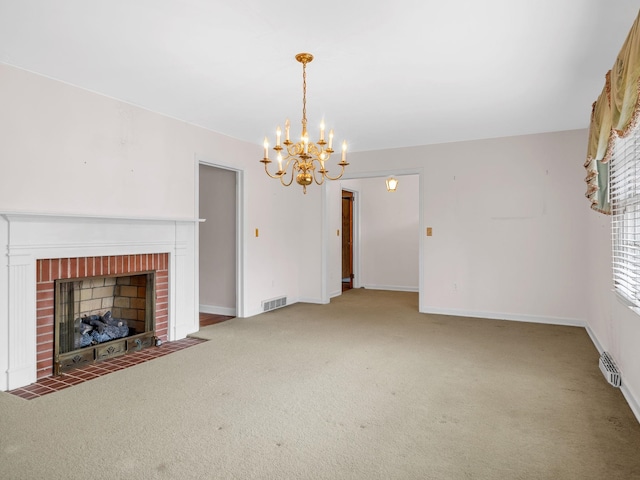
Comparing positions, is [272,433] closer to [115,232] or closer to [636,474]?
[636,474]

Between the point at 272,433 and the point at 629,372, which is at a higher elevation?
the point at 629,372

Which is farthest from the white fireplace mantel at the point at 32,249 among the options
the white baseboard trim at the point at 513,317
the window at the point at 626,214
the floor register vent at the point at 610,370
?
the floor register vent at the point at 610,370

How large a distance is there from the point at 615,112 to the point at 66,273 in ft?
13.4

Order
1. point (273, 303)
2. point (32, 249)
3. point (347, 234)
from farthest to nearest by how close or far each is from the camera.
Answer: point (347, 234) → point (273, 303) → point (32, 249)

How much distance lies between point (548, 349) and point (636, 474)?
7.47 ft

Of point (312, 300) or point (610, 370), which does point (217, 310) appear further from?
point (610, 370)

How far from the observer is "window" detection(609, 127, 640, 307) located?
2.70 m

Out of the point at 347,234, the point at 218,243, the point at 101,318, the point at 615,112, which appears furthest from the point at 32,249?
the point at 347,234

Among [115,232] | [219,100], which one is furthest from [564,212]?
[115,232]

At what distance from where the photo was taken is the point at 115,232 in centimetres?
388

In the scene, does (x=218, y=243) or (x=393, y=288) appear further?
(x=393, y=288)

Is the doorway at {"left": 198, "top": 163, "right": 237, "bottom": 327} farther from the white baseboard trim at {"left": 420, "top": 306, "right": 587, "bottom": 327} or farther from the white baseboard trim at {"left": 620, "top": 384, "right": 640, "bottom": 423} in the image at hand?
the white baseboard trim at {"left": 620, "top": 384, "right": 640, "bottom": 423}

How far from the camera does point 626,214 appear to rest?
3109 millimetres

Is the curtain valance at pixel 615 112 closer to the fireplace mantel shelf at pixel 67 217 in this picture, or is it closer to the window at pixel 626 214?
the window at pixel 626 214
